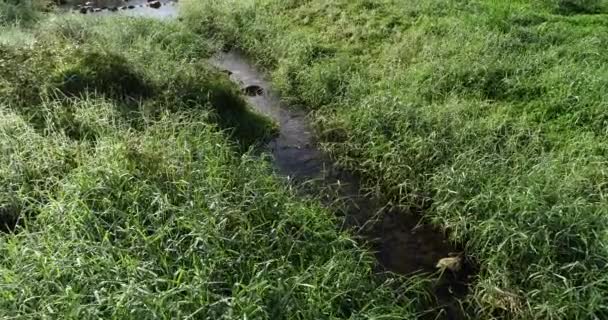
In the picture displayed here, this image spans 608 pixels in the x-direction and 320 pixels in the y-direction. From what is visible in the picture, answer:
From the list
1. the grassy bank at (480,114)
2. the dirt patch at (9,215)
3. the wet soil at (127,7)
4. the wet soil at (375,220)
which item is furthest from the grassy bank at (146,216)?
the wet soil at (127,7)

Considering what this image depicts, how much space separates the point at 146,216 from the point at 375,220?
297cm

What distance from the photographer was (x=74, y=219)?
533 cm

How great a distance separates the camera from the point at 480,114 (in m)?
8.12

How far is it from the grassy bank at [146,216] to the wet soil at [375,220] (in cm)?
42

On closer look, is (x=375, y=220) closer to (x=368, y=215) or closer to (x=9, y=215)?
(x=368, y=215)

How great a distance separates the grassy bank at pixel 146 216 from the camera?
15.0 feet

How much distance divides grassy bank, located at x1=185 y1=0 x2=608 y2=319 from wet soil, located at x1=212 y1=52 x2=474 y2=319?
205 mm

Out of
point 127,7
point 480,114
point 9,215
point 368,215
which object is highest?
point 480,114

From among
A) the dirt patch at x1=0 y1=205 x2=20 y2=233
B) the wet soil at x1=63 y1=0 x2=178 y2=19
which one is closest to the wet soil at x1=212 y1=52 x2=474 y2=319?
the dirt patch at x1=0 y1=205 x2=20 y2=233

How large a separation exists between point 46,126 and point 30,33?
4159 mm

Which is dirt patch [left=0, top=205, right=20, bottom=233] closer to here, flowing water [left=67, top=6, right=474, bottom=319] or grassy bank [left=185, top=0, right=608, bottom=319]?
flowing water [left=67, top=6, right=474, bottom=319]

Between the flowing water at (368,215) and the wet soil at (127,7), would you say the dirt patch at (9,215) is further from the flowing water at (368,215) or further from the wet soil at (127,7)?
the wet soil at (127,7)

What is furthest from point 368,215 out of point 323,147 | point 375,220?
point 323,147

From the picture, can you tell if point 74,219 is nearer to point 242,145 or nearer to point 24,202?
point 24,202
